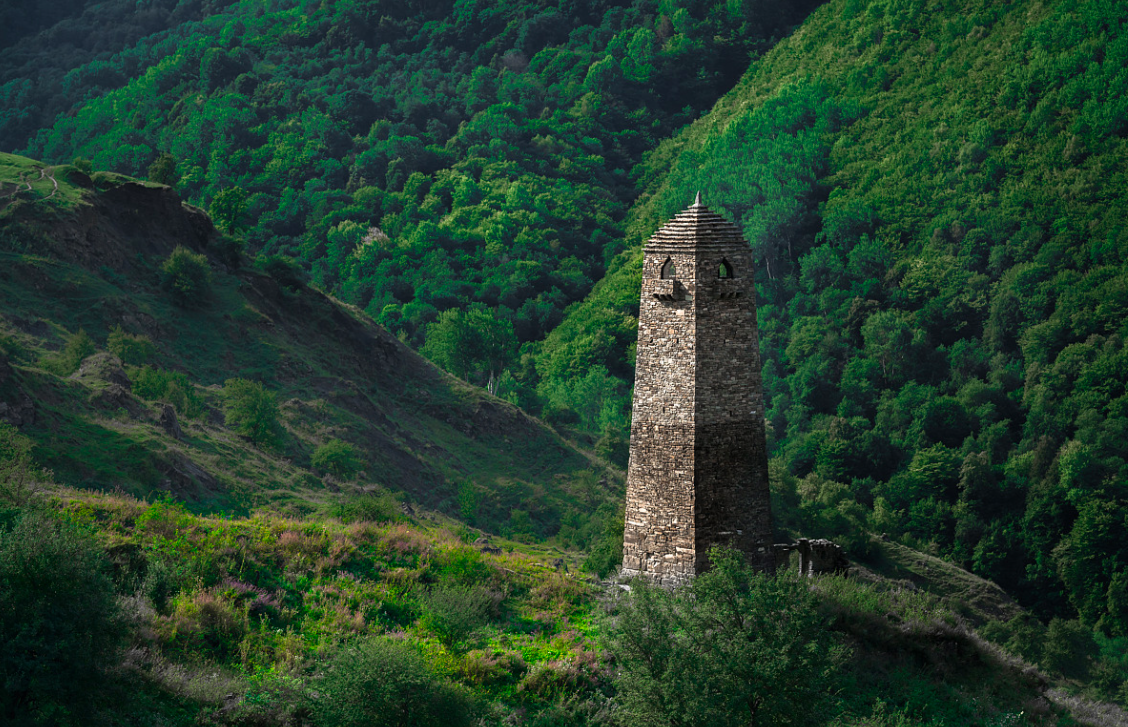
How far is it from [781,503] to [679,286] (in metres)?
28.6

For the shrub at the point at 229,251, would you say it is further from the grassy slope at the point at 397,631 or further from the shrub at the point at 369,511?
the grassy slope at the point at 397,631

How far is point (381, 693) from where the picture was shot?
52.2 feet

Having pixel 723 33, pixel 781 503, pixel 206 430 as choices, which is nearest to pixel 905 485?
pixel 781 503

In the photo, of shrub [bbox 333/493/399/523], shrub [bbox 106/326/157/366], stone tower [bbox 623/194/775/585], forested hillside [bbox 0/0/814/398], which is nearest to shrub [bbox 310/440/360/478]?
shrub [bbox 106/326/157/366]

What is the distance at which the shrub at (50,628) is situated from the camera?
13.6m

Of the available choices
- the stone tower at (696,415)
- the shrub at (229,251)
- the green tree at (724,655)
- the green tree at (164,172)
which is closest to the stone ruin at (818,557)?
the stone tower at (696,415)

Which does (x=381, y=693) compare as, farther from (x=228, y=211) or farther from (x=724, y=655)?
(x=228, y=211)

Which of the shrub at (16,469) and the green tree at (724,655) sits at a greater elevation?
the shrub at (16,469)

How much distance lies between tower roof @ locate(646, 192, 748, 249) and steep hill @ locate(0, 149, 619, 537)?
1842cm

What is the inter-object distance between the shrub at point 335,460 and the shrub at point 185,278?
30.5 ft

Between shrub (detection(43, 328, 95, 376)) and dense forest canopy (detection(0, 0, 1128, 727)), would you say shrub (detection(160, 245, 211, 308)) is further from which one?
shrub (detection(43, 328, 95, 376))

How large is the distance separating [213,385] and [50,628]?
31487 millimetres

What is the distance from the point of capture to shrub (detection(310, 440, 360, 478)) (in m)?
42.6

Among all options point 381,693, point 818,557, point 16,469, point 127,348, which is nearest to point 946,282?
point 127,348
